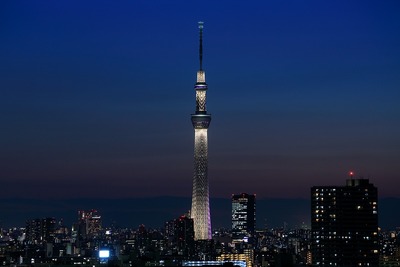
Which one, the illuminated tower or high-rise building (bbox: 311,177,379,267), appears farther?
the illuminated tower

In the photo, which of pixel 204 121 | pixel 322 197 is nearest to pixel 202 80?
pixel 204 121

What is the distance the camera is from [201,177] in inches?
5089

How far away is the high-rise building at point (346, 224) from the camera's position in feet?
366

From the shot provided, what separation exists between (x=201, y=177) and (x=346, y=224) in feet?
69.0

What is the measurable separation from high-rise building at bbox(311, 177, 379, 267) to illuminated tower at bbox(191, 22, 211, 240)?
1517 cm

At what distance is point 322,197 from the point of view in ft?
385

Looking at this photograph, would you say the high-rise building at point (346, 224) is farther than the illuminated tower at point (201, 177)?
No

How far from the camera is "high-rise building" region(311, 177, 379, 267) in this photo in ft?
366

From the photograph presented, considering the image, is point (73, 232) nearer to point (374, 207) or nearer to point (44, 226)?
point (44, 226)

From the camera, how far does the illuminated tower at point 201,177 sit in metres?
128

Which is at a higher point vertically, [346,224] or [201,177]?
[201,177]

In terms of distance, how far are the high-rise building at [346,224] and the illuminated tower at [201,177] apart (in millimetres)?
15173

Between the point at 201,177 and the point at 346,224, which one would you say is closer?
the point at 346,224

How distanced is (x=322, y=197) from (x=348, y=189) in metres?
3.15
